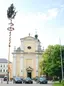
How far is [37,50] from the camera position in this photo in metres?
97.2

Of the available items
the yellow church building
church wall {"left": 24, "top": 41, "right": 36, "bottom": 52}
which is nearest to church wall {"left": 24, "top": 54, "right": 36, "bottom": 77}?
the yellow church building

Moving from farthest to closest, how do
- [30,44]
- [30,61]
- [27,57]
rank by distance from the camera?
1. [30,44]
2. [27,57]
3. [30,61]

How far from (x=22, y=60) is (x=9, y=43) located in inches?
1850

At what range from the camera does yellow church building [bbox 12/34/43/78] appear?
311 feet

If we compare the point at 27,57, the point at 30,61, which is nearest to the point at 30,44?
the point at 27,57

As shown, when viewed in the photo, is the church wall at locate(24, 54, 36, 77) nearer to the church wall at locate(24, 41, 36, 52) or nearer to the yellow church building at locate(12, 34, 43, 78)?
the yellow church building at locate(12, 34, 43, 78)

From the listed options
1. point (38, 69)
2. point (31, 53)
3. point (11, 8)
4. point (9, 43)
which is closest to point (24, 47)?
point (31, 53)

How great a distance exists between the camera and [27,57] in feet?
316

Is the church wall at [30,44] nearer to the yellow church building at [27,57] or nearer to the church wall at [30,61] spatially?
the yellow church building at [27,57]

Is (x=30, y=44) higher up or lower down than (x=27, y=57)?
higher up

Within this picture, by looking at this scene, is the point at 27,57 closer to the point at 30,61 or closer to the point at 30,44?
the point at 30,61

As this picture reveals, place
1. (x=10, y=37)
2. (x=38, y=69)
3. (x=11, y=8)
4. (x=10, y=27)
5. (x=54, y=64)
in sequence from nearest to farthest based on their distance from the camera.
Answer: (x=11, y=8) → (x=10, y=27) → (x=10, y=37) → (x=54, y=64) → (x=38, y=69)

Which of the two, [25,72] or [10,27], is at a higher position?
[10,27]

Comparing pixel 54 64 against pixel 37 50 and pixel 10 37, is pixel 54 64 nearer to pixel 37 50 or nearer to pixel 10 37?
pixel 10 37
